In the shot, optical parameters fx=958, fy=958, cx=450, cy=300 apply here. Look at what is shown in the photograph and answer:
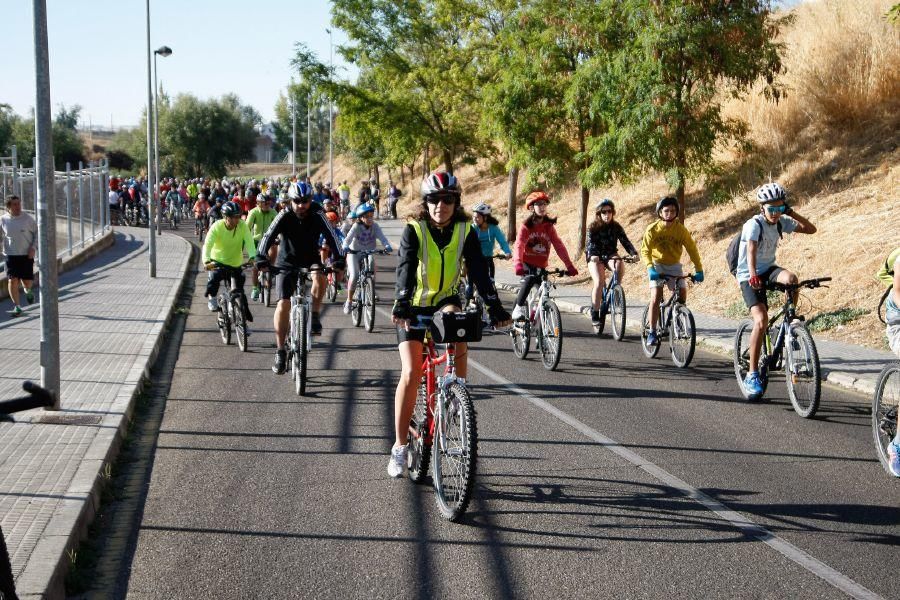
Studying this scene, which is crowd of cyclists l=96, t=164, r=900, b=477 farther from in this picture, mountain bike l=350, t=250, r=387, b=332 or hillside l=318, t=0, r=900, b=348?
hillside l=318, t=0, r=900, b=348

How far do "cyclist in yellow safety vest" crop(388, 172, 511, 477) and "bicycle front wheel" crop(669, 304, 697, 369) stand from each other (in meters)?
5.39

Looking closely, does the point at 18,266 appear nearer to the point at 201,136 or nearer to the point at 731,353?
the point at 731,353

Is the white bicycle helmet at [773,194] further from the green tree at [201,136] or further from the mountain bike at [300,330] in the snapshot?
the green tree at [201,136]

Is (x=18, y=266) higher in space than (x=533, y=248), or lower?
lower

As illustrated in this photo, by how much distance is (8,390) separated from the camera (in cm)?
886

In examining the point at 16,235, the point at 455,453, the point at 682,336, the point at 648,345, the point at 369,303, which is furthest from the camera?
the point at 16,235

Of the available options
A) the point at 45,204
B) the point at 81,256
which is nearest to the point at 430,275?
the point at 45,204

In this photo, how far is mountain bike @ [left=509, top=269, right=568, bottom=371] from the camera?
1060cm

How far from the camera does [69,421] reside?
7477mm

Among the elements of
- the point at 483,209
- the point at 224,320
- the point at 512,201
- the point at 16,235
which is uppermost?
the point at 512,201

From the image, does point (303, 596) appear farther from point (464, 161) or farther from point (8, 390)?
point (464, 161)

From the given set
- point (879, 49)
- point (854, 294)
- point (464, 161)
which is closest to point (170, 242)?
point (464, 161)

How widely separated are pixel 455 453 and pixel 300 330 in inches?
167

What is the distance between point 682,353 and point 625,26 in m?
10.1
